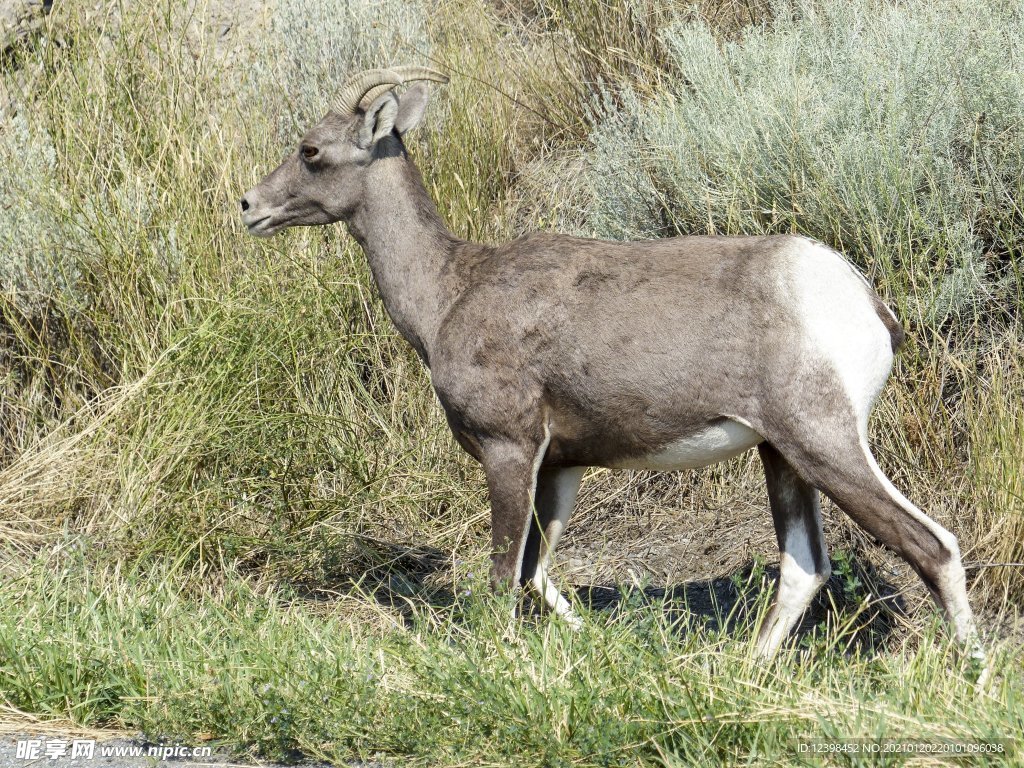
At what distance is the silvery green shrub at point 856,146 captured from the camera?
6.23 meters

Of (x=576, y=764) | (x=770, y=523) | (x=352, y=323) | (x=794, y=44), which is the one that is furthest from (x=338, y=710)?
(x=794, y=44)

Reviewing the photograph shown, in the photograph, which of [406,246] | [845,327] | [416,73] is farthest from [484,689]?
[416,73]

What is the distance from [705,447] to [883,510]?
0.75 m

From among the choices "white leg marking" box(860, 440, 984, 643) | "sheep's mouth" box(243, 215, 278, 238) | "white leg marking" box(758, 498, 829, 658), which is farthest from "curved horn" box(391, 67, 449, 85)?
"white leg marking" box(860, 440, 984, 643)

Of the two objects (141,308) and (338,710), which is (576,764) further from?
(141,308)

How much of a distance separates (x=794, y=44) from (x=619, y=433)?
351 centimetres

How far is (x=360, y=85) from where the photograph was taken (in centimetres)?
567

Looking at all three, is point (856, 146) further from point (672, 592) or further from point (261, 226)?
point (261, 226)

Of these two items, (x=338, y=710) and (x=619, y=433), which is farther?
(x=619, y=433)

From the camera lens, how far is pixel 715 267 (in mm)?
4906

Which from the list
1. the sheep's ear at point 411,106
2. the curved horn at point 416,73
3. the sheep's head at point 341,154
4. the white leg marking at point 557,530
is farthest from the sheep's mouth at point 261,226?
the white leg marking at point 557,530

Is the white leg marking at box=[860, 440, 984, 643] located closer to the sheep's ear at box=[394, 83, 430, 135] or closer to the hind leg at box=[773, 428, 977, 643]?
the hind leg at box=[773, 428, 977, 643]

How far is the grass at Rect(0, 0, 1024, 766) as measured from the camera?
3.91m

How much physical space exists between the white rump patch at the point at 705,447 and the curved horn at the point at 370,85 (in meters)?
2.02
